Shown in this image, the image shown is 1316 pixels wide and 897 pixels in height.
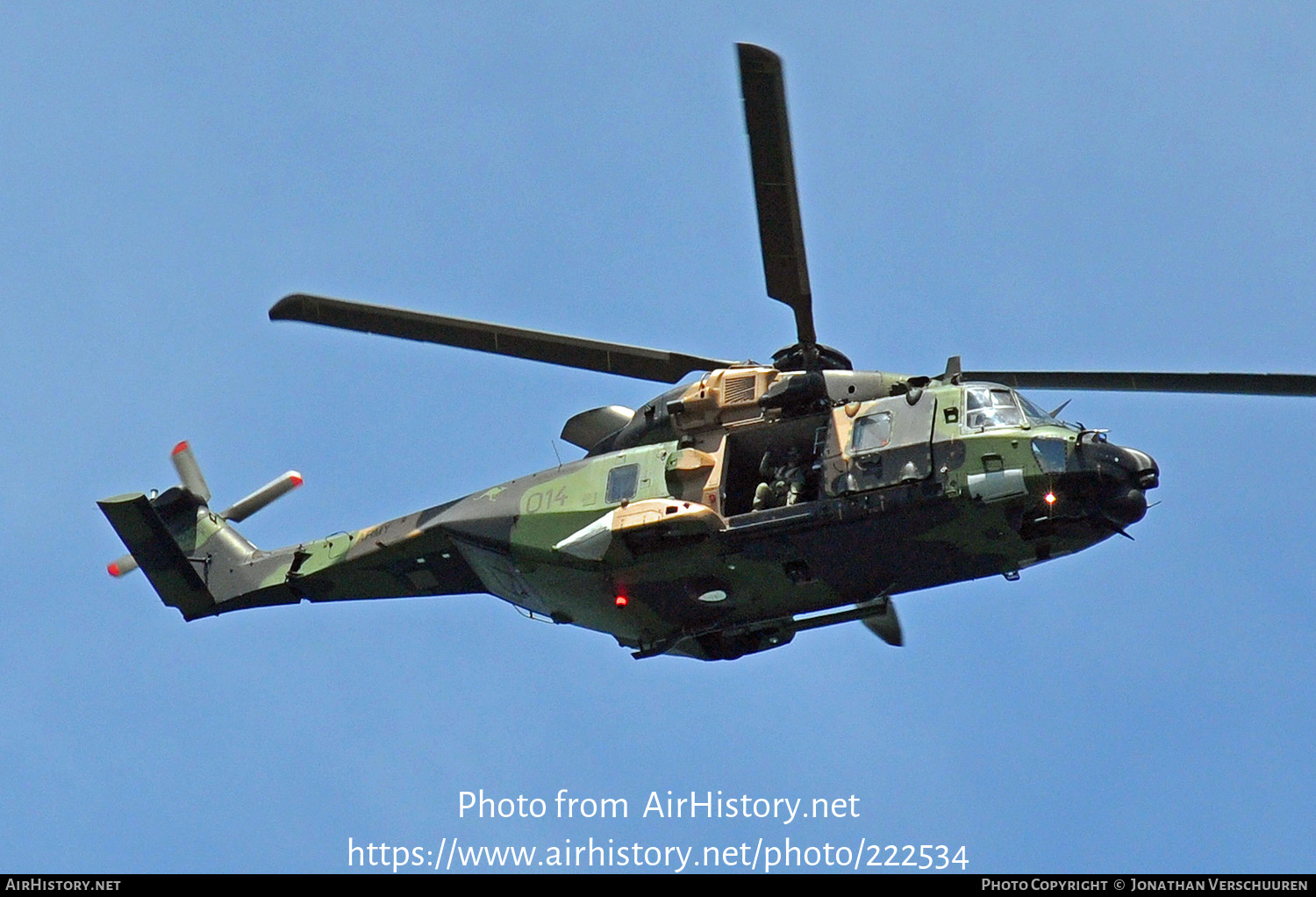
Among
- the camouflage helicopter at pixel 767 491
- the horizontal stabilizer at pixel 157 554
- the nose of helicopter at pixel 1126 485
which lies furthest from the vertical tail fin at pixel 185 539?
the nose of helicopter at pixel 1126 485

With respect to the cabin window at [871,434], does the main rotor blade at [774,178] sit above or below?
above

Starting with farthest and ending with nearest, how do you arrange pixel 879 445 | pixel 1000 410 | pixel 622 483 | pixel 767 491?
pixel 622 483 < pixel 767 491 < pixel 879 445 < pixel 1000 410

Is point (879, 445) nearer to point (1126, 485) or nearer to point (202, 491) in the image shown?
point (1126, 485)

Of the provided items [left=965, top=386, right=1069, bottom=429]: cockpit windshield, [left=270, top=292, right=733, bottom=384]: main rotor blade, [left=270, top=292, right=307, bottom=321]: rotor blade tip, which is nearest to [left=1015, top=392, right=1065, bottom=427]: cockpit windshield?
[left=965, top=386, right=1069, bottom=429]: cockpit windshield

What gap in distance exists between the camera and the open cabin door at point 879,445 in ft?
78.2

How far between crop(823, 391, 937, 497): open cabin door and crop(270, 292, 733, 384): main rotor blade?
2.54m

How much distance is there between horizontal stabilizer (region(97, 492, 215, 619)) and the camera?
2988cm

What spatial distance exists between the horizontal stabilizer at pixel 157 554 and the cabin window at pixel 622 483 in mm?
8586

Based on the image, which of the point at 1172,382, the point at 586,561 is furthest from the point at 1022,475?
the point at 586,561

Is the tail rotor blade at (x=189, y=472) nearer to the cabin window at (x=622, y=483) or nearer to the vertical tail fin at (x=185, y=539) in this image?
the vertical tail fin at (x=185, y=539)

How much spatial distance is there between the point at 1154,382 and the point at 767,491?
5621 mm

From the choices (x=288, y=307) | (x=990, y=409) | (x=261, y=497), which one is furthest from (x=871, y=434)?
(x=261, y=497)

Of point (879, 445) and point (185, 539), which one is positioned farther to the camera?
point (185, 539)

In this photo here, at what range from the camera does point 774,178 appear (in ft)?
73.7
